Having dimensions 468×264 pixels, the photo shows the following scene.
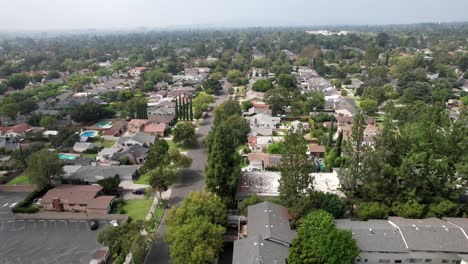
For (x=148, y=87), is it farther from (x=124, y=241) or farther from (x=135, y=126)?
(x=124, y=241)

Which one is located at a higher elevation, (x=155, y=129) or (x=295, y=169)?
(x=295, y=169)

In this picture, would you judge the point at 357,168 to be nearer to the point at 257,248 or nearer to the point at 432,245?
the point at 432,245

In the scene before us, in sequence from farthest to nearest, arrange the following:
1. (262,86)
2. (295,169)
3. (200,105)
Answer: (262,86)
(200,105)
(295,169)

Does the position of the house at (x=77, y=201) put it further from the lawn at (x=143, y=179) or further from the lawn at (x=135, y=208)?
the lawn at (x=143, y=179)

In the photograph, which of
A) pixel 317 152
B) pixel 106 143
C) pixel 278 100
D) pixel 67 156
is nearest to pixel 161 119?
pixel 106 143

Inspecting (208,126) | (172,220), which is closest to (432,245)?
(172,220)

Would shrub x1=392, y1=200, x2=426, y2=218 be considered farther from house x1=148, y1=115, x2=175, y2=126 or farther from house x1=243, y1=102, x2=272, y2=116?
house x1=148, y1=115, x2=175, y2=126

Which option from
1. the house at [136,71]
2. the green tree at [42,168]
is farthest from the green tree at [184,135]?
the house at [136,71]
